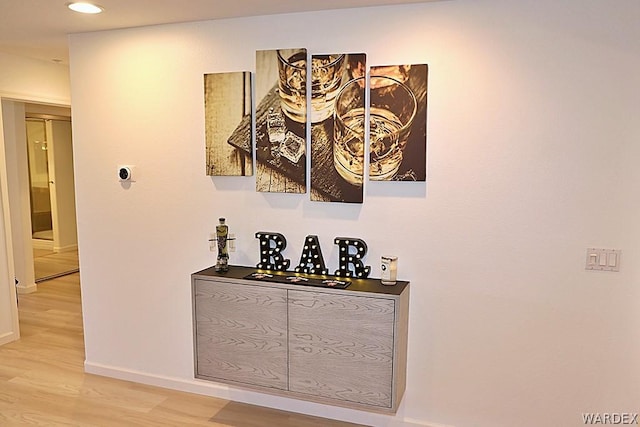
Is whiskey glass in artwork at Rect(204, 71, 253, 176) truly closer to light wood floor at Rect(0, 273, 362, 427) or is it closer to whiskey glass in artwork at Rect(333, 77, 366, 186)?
whiskey glass in artwork at Rect(333, 77, 366, 186)

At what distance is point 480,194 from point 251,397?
1948 millimetres

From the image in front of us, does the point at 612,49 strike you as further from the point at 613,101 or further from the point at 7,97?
the point at 7,97

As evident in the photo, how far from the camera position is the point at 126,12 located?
9.18ft

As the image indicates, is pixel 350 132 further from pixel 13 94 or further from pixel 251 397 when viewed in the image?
pixel 13 94

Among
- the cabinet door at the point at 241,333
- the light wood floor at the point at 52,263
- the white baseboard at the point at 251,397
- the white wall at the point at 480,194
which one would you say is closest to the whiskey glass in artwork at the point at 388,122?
the white wall at the point at 480,194

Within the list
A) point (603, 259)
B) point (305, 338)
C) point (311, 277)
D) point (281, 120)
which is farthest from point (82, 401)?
point (603, 259)

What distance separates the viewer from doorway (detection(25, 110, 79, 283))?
23.4ft

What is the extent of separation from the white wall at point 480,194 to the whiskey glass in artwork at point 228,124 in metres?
0.08

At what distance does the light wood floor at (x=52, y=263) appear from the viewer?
20.5ft

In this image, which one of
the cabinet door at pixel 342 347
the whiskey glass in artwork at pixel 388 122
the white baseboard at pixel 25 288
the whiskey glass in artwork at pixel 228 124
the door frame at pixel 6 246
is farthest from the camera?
the white baseboard at pixel 25 288

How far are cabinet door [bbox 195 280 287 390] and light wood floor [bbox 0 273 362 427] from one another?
Answer: 1.17ft

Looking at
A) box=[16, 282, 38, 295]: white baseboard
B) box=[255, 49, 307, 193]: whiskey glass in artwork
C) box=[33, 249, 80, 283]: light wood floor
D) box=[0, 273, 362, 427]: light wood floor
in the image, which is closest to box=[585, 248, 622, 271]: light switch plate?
box=[255, 49, 307, 193]: whiskey glass in artwork

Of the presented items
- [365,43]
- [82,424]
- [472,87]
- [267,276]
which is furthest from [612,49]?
[82,424]

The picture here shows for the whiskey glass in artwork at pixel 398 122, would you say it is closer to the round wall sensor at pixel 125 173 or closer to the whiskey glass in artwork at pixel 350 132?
the whiskey glass in artwork at pixel 350 132
